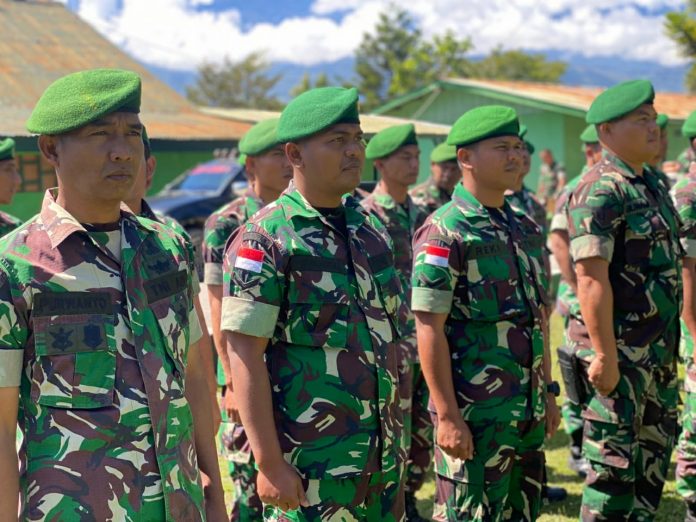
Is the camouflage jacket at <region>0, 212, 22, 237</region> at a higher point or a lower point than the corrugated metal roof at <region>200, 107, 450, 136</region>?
lower

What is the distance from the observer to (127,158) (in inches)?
91.7

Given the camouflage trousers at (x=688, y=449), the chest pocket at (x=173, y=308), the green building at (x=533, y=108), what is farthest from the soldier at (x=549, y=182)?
the chest pocket at (x=173, y=308)

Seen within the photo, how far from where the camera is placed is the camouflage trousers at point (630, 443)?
13.6ft

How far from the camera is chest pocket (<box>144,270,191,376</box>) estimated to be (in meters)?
2.40

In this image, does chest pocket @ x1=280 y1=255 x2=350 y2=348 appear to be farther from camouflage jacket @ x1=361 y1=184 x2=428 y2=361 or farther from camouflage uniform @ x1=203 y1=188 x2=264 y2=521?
camouflage jacket @ x1=361 y1=184 x2=428 y2=361

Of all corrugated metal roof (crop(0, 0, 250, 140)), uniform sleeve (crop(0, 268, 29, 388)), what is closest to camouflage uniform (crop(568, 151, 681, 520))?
uniform sleeve (crop(0, 268, 29, 388))

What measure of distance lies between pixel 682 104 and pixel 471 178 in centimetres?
2001

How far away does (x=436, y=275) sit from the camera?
12.1 feet

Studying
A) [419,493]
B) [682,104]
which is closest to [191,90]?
[682,104]

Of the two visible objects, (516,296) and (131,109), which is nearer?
(131,109)

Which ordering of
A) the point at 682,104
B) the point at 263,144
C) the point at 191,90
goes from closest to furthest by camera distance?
the point at 263,144
the point at 682,104
the point at 191,90

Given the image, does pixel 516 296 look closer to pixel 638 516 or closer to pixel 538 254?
pixel 538 254

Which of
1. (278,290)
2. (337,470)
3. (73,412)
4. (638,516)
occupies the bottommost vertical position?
(638,516)

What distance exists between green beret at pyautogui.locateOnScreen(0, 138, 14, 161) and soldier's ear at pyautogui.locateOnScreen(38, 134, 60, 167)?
3732 mm
